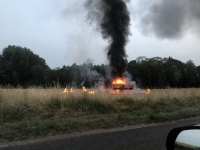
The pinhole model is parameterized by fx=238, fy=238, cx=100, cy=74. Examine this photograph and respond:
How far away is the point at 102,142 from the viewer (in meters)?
6.49

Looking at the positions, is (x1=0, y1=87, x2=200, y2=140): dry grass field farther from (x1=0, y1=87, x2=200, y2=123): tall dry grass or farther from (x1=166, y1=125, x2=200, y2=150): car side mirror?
(x1=166, y1=125, x2=200, y2=150): car side mirror

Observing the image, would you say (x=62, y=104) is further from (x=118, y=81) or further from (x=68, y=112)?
(x=118, y=81)

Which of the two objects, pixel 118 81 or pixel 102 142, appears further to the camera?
pixel 118 81

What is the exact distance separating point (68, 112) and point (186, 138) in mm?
9374

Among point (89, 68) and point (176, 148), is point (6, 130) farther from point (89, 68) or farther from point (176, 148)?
point (89, 68)

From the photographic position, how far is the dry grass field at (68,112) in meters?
8.22

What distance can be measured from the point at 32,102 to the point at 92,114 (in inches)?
114

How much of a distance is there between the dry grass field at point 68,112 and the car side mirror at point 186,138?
578 cm

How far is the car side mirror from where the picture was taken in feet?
6.98

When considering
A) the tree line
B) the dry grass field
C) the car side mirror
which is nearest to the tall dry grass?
the dry grass field

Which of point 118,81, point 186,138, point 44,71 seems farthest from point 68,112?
point 44,71

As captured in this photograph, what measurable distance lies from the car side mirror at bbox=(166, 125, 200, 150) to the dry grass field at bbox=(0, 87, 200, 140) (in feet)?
19.0

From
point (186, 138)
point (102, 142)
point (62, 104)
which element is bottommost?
point (102, 142)

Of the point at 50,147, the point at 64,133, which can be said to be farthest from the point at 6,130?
the point at 50,147
